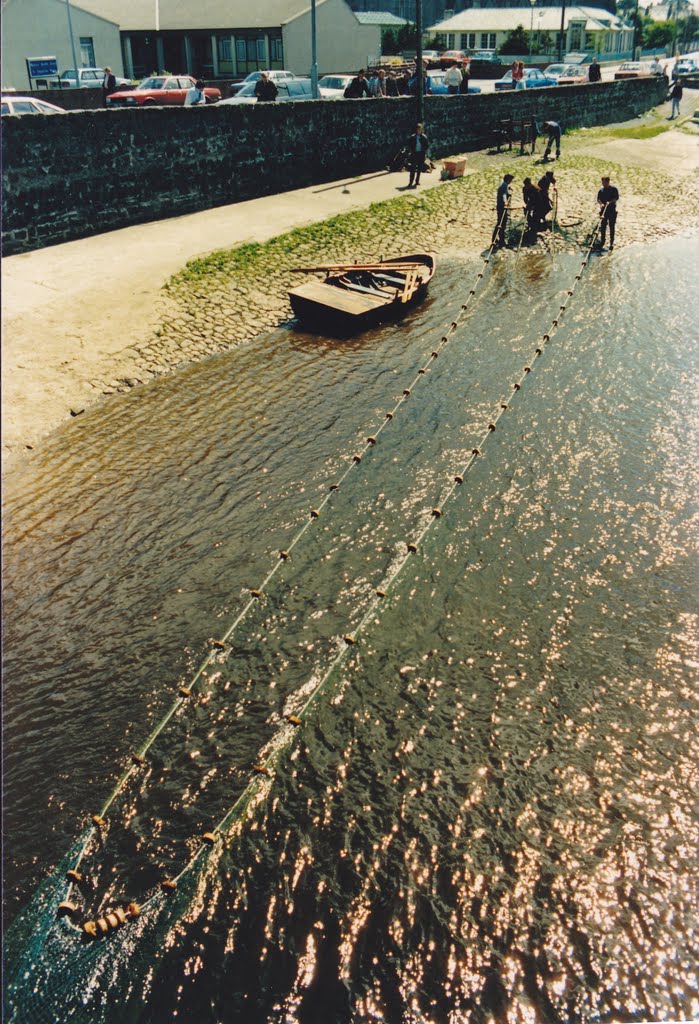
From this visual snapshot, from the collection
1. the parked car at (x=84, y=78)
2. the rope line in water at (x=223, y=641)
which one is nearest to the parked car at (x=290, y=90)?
the parked car at (x=84, y=78)

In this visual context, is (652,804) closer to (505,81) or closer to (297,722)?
(297,722)

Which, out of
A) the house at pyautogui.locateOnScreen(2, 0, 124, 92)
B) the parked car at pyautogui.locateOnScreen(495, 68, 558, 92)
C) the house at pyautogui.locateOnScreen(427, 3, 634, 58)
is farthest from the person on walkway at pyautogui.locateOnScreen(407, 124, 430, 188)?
the house at pyautogui.locateOnScreen(427, 3, 634, 58)

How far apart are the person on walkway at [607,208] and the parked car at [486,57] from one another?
164 feet

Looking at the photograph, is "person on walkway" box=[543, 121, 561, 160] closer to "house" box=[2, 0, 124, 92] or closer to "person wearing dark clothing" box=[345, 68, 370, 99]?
"person wearing dark clothing" box=[345, 68, 370, 99]

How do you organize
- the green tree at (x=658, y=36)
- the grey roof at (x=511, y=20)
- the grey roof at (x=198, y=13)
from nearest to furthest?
1. the grey roof at (x=198, y=13)
2. the grey roof at (x=511, y=20)
3. the green tree at (x=658, y=36)

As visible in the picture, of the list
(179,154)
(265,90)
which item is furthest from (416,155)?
(179,154)

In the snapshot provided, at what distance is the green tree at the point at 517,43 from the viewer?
7200cm

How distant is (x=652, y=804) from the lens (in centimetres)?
746

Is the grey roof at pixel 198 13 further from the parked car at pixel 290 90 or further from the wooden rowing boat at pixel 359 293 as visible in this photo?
the wooden rowing boat at pixel 359 293

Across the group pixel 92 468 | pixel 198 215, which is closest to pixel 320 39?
pixel 198 215

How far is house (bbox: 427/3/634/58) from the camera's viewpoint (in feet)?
252

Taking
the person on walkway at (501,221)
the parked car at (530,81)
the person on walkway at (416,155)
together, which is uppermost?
the parked car at (530,81)

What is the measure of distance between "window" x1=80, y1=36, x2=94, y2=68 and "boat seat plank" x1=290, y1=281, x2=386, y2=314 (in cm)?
4789

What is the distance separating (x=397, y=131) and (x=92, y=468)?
77.1ft
